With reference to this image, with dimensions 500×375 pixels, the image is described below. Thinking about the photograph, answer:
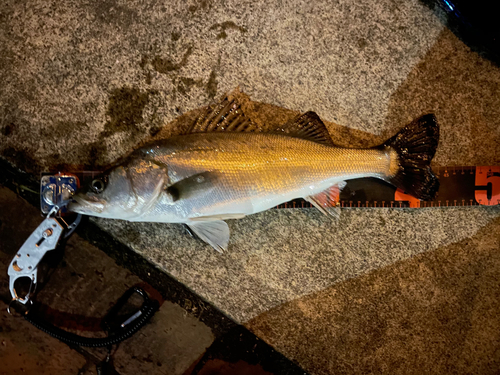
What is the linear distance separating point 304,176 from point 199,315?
4.52 feet

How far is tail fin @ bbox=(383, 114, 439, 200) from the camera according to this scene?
205 cm

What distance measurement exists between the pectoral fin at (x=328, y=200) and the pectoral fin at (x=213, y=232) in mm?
629

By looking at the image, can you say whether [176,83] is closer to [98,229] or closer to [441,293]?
[98,229]

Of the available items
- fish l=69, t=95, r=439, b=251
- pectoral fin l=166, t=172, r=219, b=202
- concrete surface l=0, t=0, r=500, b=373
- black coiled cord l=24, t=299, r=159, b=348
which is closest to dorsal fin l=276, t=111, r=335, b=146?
fish l=69, t=95, r=439, b=251

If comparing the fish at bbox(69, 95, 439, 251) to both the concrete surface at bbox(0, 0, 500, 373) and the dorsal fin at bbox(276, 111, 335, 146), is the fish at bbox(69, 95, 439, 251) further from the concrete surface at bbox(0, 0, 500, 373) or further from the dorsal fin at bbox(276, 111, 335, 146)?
the concrete surface at bbox(0, 0, 500, 373)

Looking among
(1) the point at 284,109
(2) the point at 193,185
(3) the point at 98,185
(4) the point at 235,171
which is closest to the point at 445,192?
(1) the point at 284,109

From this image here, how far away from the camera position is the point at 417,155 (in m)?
2.07

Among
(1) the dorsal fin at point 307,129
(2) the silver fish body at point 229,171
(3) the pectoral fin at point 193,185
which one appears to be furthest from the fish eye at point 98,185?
(1) the dorsal fin at point 307,129

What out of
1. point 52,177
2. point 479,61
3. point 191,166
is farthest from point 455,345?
point 52,177

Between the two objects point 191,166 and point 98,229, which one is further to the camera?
point 98,229

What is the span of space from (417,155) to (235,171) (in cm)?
Answer: 131

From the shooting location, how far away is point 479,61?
2250mm

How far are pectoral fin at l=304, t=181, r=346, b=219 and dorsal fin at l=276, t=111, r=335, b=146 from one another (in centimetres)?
32

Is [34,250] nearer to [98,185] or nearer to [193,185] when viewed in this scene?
[98,185]
